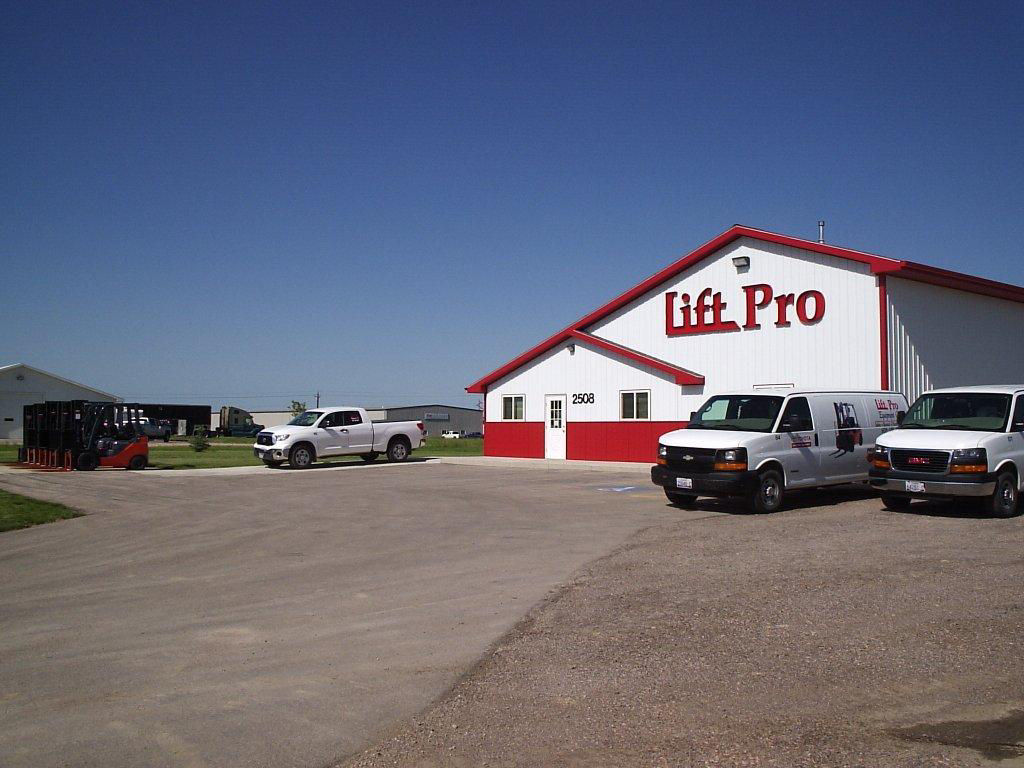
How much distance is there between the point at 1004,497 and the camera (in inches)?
533

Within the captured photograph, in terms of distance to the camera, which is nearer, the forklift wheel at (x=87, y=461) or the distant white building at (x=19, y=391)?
the forklift wheel at (x=87, y=461)

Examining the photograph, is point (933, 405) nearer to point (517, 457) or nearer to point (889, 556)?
point (889, 556)

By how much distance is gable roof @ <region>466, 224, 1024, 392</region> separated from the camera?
23703 millimetres

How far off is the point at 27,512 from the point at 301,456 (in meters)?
13.2

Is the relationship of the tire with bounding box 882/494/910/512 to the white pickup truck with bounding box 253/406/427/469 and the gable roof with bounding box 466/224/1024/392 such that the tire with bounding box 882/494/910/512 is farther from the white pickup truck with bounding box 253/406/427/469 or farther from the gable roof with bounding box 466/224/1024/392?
the white pickup truck with bounding box 253/406/427/469

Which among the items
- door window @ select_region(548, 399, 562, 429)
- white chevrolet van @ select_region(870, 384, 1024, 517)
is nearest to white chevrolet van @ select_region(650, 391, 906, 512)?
white chevrolet van @ select_region(870, 384, 1024, 517)

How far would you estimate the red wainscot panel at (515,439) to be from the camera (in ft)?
107

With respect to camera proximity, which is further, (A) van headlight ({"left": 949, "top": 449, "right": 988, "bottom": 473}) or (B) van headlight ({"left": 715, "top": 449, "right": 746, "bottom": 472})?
(B) van headlight ({"left": 715, "top": 449, "right": 746, "bottom": 472})

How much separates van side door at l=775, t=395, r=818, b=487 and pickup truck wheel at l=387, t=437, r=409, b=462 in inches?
724

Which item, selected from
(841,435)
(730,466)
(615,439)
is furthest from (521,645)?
(615,439)

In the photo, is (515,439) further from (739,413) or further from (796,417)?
(796,417)

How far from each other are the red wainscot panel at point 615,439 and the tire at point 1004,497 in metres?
14.2

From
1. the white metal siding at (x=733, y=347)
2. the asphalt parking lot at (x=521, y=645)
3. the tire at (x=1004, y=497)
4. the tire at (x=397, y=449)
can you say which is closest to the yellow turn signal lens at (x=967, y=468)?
the tire at (x=1004, y=497)

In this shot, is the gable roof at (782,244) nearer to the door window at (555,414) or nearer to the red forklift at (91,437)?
the door window at (555,414)
